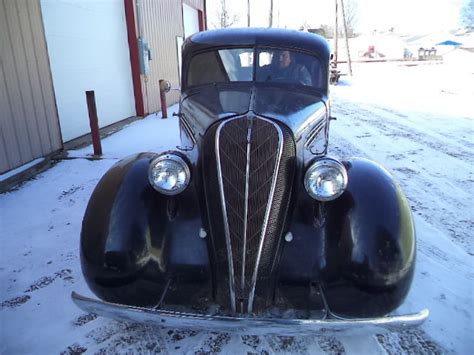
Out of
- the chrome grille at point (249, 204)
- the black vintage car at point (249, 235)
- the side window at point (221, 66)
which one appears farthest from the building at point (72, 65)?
the chrome grille at point (249, 204)

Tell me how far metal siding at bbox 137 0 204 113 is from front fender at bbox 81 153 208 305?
8054mm

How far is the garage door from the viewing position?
7.49 meters

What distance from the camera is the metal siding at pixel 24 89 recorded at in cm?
573

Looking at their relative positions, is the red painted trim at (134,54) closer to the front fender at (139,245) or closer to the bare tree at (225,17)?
the front fender at (139,245)

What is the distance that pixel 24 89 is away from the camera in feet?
20.1

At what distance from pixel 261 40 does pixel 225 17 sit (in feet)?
147

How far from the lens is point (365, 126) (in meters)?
9.25

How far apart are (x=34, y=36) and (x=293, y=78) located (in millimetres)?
4674

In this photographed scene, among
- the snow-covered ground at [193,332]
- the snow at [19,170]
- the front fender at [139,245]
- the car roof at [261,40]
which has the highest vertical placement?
the car roof at [261,40]

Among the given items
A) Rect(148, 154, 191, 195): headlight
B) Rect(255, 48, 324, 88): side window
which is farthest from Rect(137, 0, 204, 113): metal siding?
Rect(148, 154, 191, 195): headlight

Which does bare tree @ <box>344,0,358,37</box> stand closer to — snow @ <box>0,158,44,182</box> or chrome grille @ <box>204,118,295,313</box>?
snow @ <box>0,158,44,182</box>

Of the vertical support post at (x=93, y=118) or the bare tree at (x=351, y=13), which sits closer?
the vertical support post at (x=93, y=118)

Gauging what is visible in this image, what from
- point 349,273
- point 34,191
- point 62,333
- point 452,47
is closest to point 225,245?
point 349,273

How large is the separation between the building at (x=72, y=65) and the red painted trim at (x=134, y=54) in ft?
0.08
